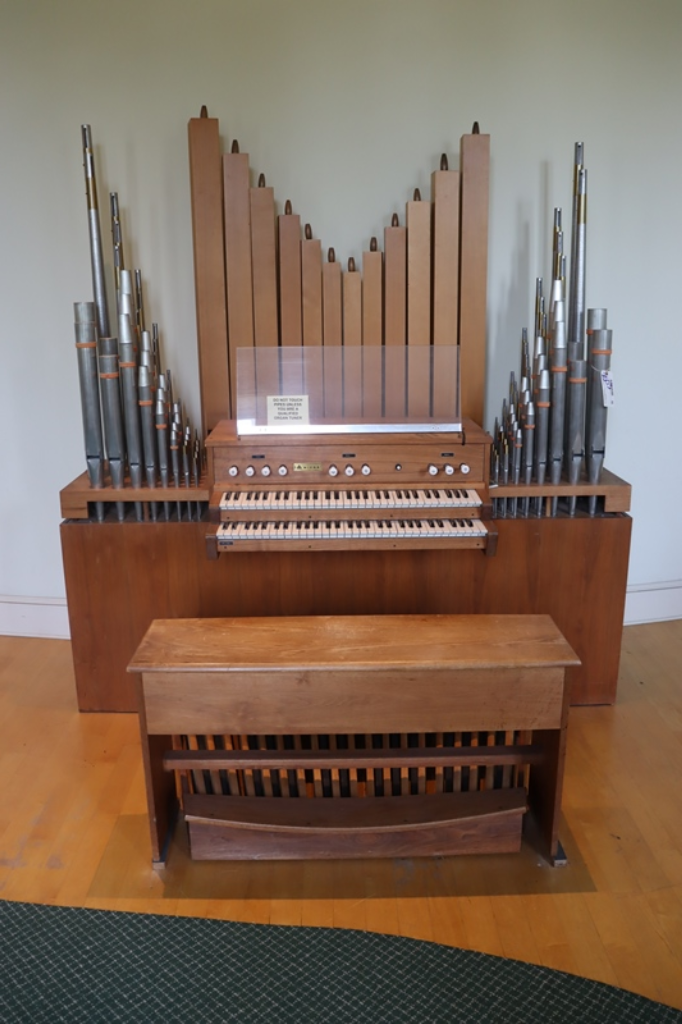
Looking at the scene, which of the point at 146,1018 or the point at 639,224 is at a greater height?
the point at 639,224

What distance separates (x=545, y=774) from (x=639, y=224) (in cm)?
247

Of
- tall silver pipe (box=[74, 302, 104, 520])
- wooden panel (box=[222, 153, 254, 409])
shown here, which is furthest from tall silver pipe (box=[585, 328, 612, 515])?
tall silver pipe (box=[74, 302, 104, 520])

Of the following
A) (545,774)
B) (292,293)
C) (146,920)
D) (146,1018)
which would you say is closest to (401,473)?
(292,293)

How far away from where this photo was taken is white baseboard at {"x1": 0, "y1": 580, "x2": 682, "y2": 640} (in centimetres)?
435

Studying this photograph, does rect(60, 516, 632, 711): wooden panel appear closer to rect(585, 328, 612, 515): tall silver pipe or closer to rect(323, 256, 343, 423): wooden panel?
rect(585, 328, 612, 515): tall silver pipe

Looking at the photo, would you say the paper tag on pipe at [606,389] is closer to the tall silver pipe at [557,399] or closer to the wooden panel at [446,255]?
the tall silver pipe at [557,399]

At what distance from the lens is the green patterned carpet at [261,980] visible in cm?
224

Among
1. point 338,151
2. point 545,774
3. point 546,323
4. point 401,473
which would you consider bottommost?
point 545,774

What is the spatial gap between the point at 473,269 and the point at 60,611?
2.49 metres

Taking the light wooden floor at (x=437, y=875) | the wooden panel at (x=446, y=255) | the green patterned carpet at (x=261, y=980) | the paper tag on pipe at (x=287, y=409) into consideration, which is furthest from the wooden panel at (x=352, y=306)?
the green patterned carpet at (x=261, y=980)

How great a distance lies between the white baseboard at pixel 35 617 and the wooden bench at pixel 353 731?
5.20ft

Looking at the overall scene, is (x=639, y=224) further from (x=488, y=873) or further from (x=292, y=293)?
(x=488, y=873)

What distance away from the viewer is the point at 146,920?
2545mm

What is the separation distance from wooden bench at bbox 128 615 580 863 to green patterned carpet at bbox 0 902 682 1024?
0.32 m
